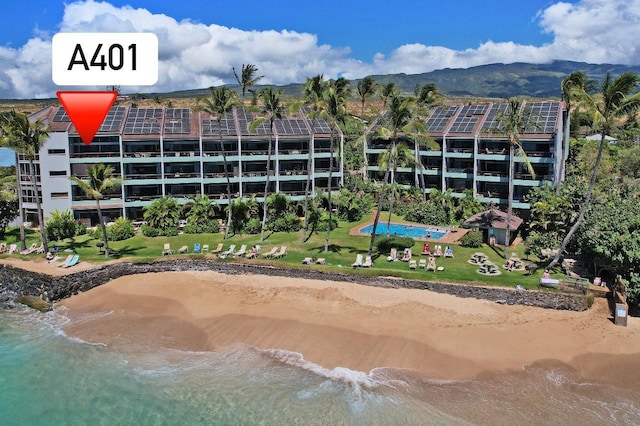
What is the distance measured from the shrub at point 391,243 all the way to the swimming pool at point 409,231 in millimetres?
3885

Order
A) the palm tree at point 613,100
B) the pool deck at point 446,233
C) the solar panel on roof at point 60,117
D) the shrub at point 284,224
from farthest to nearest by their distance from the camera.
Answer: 1. the solar panel on roof at point 60,117
2. the shrub at point 284,224
3. the pool deck at point 446,233
4. the palm tree at point 613,100

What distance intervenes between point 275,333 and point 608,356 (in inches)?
663

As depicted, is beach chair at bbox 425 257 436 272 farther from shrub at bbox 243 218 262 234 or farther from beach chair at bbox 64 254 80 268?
beach chair at bbox 64 254 80 268

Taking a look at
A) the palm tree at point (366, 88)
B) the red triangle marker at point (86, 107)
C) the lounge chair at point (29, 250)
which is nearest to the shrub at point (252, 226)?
the lounge chair at point (29, 250)

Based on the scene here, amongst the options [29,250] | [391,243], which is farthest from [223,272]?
[29,250]

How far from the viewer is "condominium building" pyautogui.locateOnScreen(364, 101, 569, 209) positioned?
50594 mm

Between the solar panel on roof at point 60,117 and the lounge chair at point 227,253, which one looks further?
the solar panel on roof at point 60,117

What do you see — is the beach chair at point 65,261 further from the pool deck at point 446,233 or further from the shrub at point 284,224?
the pool deck at point 446,233

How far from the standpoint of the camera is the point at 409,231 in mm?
49219

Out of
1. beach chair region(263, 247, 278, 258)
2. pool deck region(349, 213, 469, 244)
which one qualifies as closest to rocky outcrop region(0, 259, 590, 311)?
beach chair region(263, 247, 278, 258)

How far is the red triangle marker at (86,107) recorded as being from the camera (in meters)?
10.0

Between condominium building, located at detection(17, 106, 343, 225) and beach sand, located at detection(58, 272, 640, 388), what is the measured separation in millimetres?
17637

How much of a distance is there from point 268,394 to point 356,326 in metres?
7.50

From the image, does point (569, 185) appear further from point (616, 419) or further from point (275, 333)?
point (275, 333)
